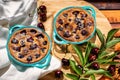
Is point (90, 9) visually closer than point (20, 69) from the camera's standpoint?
No

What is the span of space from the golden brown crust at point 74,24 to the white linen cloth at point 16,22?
0.13m

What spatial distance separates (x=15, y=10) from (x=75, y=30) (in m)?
0.30

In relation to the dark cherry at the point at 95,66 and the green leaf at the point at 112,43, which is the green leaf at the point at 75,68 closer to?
the dark cherry at the point at 95,66

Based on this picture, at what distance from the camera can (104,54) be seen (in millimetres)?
1999

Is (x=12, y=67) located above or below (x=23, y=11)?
below

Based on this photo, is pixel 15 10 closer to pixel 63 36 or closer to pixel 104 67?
pixel 63 36


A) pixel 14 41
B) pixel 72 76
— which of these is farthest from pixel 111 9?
pixel 14 41

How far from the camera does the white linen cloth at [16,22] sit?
1910 mm

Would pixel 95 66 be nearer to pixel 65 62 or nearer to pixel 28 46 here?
pixel 65 62

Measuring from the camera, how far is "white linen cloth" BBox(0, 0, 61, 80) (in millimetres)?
1910

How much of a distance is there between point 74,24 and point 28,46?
0.81ft

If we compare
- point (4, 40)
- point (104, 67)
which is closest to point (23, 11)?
point (4, 40)

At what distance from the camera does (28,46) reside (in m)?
1.92

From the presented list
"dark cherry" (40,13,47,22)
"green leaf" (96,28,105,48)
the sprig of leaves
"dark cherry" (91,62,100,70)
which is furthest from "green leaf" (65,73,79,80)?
"dark cherry" (40,13,47,22)
